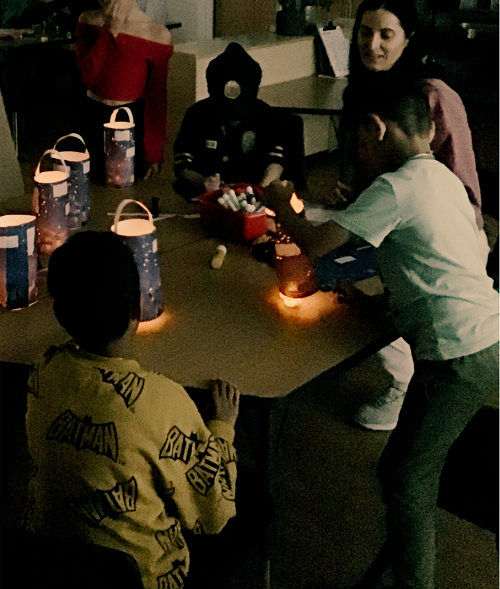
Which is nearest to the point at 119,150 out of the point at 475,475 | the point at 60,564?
the point at 475,475

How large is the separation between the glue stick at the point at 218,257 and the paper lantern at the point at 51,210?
38 centimetres

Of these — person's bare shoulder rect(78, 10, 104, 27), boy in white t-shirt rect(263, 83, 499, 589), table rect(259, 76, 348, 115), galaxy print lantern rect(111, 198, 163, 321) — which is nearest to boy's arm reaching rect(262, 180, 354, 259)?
boy in white t-shirt rect(263, 83, 499, 589)

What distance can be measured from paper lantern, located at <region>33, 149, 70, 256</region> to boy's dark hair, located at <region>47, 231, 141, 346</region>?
0.68 meters

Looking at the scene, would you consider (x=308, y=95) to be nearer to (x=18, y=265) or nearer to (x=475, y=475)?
(x=18, y=265)

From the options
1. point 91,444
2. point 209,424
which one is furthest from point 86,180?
point 91,444

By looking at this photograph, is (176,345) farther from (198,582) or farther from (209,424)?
(198,582)

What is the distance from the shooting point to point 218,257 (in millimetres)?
1800

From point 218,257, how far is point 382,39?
1.10m

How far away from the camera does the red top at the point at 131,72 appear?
8.77 ft

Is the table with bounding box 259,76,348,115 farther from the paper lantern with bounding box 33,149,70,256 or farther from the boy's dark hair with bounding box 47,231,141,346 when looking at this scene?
the boy's dark hair with bounding box 47,231,141,346

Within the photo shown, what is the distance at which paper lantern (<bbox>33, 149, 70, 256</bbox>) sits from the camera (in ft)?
5.81

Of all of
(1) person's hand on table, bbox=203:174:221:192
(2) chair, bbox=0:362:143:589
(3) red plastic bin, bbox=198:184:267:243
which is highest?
(1) person's hand on table, bbox=203:174:221:192

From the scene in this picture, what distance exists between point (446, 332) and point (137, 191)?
1.19 m

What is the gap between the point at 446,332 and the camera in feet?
4.94
